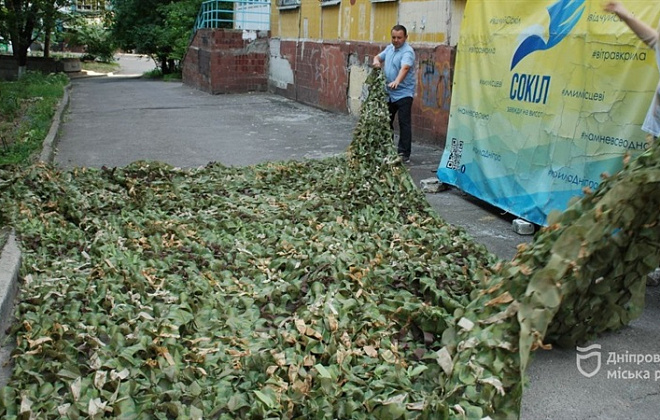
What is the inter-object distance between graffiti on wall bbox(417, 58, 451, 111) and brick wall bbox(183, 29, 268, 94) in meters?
10.5

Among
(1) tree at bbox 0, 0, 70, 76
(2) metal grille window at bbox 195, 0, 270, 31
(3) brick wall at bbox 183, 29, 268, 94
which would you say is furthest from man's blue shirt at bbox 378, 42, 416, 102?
(1) tree at bbox 0, 0, 70, 76

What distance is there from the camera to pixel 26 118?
1353 centimetres

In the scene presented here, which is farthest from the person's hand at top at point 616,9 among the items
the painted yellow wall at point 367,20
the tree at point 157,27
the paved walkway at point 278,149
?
the tree at point 157,27

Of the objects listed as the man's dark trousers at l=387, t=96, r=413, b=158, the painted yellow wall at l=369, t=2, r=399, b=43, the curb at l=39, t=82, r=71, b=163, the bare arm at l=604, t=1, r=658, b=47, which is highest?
the painted yellow wall at l=369, t=2, r=399, b=43

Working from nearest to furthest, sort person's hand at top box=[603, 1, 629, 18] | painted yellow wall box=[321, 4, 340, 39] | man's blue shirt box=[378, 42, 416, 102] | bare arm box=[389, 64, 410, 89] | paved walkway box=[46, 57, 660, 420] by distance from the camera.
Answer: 1. paved walkway box=[46, 57, 660, 420]
2. person's hand at top box=[603, 1, 629, 18]
3. bare arm box=[389, 64, 410, 89]
4. man's blue shirt box=[378, 42, 416, 102]
5. painted yellow wall box=[321, 4, 340, 39]

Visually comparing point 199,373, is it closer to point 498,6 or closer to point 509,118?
point 509,118

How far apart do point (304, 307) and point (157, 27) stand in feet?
87.5

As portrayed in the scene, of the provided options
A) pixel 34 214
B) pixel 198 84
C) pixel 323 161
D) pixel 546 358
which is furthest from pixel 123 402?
pixel 198 84

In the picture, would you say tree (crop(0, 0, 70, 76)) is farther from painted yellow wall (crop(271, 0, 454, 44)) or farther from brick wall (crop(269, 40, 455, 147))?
brick wall (crop(269, 40, 455, 147))

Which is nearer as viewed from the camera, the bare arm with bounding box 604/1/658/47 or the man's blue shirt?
the bare arm with bounding box 604/1/658/47

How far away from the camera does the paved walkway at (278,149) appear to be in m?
3.71

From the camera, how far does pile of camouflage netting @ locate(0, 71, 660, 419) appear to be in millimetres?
3205

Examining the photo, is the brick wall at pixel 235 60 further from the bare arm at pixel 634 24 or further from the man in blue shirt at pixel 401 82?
the bare arm at pixel 634 24

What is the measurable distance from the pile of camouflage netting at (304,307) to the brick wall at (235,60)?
15.4 meters
